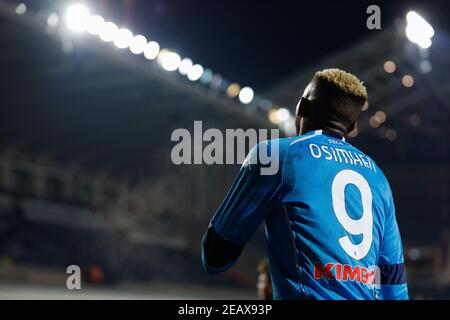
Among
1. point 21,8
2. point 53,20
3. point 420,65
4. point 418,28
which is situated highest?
point 420,65

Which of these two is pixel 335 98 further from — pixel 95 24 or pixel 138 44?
pixel 138 44

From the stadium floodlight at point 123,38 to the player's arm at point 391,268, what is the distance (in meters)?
24.3

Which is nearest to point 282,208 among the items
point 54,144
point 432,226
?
point 54,144

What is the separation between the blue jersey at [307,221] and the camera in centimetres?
193

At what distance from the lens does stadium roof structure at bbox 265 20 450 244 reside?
30.6 metres

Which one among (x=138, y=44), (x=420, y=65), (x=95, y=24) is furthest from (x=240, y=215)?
(x=420, y=65)

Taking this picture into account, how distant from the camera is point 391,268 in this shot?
2.12m

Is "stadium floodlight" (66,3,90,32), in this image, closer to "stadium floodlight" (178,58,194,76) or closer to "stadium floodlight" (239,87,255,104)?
"stadium floodlight" (178,58,194,76)

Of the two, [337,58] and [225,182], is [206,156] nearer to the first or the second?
[225,182]

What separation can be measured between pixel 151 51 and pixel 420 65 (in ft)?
38.1

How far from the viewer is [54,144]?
32.6 meters

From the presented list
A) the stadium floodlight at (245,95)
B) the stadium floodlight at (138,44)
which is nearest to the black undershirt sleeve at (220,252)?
the stadium floodlight at (138,44)

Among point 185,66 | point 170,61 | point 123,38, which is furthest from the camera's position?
point 185,66

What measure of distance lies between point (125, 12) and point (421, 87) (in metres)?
14.9
